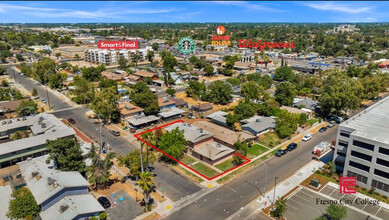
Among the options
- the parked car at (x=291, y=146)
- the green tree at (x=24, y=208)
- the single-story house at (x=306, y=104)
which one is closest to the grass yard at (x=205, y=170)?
the parked car at (x=291, y=146)

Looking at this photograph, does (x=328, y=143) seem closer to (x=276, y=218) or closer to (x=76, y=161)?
(x=276, y=218)

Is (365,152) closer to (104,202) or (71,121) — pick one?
(104,202)

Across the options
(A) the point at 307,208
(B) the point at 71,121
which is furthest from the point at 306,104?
(B) the point at 71,121

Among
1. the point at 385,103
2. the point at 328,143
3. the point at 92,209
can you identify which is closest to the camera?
the point at 92,209

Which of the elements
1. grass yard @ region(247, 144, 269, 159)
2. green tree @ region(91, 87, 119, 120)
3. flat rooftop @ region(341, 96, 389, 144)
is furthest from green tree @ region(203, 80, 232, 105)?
flat rooftop @ region(341, 96, 389, 144)

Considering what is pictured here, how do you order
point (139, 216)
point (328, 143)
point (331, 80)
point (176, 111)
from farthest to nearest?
point (331, 80), point (176, 111), point (328, 143), point (139, 216)

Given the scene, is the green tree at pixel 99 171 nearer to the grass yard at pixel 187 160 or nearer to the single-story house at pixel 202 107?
the grass yard at pixel 187 160

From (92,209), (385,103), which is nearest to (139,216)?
(92,209)
